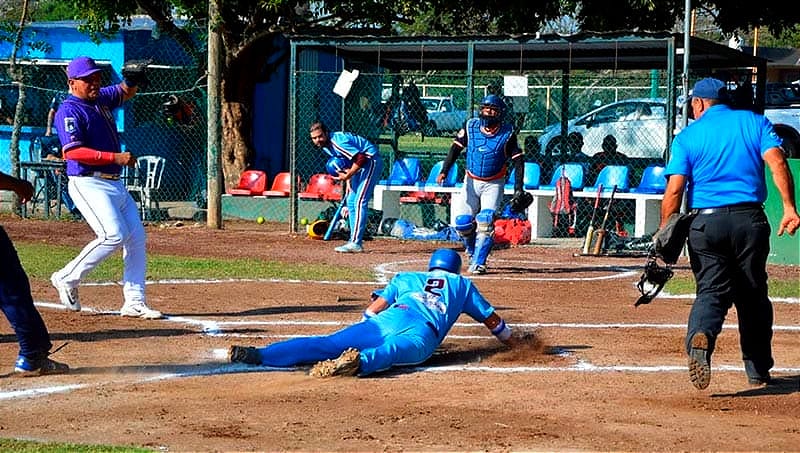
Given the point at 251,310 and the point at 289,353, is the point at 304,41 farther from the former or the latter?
the point at 289,353

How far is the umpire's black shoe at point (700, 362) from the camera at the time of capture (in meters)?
7.27

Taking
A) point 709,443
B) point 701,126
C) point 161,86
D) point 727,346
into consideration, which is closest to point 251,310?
point 727,346

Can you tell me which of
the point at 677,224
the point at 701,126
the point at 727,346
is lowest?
the point at 727,346

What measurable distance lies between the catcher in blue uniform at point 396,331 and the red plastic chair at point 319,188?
40.0ft

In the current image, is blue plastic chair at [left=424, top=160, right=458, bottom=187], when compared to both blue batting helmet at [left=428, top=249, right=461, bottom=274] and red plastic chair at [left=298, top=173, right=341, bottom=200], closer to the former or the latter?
red plastic chair at [left=298, top=173, right=341, bottom=200]

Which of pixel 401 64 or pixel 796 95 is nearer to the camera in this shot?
pixel 401 64

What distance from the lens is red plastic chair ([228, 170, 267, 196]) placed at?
72.4 ft

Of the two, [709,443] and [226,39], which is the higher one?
[226,39]

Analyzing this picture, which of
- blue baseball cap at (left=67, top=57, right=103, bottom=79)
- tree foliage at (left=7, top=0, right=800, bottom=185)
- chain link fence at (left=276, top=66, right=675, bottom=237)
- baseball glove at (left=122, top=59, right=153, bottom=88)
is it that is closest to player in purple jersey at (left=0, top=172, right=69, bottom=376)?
blue baseball cap at (left=67, top=57, right=103, bottom=79)

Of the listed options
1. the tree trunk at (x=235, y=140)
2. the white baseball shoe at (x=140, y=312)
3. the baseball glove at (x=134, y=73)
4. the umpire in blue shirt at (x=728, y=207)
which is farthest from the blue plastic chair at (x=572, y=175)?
the umpire in blue shirt at (x=728, y=207)

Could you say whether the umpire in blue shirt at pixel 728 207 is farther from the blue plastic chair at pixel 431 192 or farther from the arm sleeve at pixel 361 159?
the blue plastic chair at pixel 431 192

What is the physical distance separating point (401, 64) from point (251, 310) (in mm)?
13824

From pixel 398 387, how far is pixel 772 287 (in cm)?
751

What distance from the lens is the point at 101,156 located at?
9867 mm
